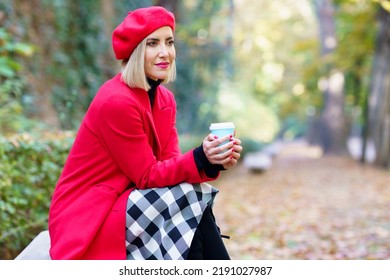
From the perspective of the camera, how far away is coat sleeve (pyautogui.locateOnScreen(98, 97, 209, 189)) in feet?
8.20

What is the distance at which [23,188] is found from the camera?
154 inches

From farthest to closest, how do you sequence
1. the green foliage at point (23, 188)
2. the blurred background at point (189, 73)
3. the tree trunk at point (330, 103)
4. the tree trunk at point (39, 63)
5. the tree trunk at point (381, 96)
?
the tree trunk at point (330, 103) → the tree trunk at point (381, 96) → the tree trunk at point (39, 63) → the blurred background at point (189, 73) → the green foliage at point (23, 188)

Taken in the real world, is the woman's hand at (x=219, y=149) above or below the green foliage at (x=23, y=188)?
above

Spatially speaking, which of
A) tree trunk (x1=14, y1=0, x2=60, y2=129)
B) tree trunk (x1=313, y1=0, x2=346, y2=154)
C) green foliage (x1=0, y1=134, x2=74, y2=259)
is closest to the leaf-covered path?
green foliage (x1=0, y1=134, x2=74, y2=259)

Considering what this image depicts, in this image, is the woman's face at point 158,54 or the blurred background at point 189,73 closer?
the woman's face at point 158,54

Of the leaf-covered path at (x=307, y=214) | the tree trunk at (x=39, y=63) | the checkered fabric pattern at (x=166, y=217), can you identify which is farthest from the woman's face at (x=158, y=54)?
the tree trunk at (x=39, y=63)

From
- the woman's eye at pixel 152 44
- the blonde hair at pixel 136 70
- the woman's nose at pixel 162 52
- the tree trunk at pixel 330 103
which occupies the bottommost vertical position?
the tree trunk at pixel 330 103

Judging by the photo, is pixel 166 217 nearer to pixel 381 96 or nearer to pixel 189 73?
pixel 381 96

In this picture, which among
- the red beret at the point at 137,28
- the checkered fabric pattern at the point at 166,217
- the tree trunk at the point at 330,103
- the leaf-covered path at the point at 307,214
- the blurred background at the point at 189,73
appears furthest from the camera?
the tree trunk at the point at 330,103

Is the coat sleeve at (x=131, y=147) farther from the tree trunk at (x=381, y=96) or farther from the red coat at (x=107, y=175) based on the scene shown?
the tree trunk at (x=381, y=96)

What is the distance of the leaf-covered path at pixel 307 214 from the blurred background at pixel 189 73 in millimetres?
547

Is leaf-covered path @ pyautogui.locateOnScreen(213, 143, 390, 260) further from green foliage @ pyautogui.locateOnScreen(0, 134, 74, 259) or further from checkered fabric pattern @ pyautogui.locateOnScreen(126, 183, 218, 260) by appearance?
checkered fabric pattern @ pyautogui.locateOnScreen(126, 183, 218, 260)

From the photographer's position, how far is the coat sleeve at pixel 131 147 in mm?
2500
